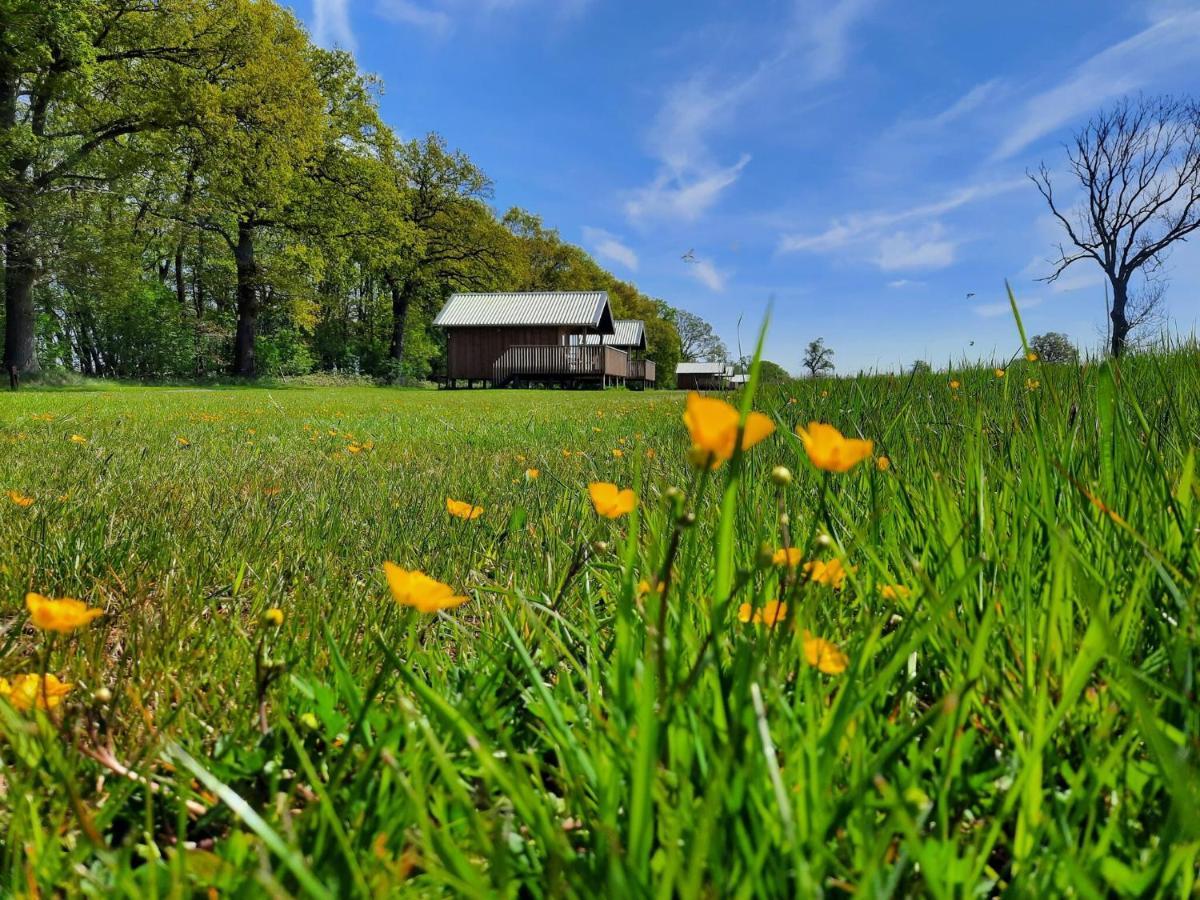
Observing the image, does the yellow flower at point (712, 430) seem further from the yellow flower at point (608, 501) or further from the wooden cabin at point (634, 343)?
the wooden cabin at point (634, 343)

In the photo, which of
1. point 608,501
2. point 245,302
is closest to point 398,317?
point 245,302

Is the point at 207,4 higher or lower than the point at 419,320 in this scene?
higher

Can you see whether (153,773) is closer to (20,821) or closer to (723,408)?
(20,821)

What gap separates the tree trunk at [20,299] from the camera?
707 inches

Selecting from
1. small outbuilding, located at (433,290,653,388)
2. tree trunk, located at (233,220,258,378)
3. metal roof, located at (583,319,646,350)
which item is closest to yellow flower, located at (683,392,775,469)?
small outbuilding, located at (433,290,653,388)

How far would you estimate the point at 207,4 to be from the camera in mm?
A: 20234

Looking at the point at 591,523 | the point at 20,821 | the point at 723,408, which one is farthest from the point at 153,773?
the point at 591,523

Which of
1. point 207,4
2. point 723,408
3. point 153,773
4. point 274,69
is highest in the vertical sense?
point 207,4

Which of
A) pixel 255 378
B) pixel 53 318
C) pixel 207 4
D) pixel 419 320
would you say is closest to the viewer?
pixel 207 4

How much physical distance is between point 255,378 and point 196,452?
24621 mm

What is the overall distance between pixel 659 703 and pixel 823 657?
20 centimetres

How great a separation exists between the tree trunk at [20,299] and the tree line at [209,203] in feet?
0.19

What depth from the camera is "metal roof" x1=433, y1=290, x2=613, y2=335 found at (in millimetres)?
30906

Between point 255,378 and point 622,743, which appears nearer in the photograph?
point 622,743
